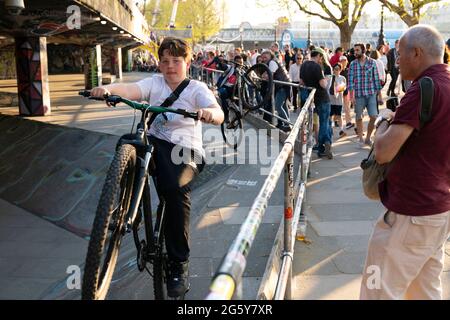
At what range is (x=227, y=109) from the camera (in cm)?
991

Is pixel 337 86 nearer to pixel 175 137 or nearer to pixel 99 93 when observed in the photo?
pixel 175 137

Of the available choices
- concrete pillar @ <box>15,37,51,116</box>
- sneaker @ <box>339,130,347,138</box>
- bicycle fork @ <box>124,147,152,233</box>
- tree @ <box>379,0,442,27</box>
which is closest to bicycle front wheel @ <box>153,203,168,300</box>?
bicycle fork @ <box>124,147,152,233</box>

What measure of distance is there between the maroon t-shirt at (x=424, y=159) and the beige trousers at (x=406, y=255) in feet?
0.21

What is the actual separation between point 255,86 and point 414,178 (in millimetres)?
7728

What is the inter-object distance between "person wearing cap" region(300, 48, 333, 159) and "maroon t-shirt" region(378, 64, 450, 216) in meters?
5.78

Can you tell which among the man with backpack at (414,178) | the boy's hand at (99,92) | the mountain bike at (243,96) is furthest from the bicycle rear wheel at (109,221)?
the mountain bike at (243,96)

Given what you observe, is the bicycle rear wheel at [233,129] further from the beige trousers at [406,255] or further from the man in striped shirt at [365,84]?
the beige trousers at [406,255]

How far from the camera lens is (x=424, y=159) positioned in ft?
8.19

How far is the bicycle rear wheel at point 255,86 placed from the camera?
955cm

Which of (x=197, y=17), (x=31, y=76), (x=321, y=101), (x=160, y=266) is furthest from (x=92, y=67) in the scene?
(x=197, y=17)

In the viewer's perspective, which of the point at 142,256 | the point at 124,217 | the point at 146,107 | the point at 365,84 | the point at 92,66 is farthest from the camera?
the point at 92,66

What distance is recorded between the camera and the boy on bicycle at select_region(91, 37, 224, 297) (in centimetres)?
315
